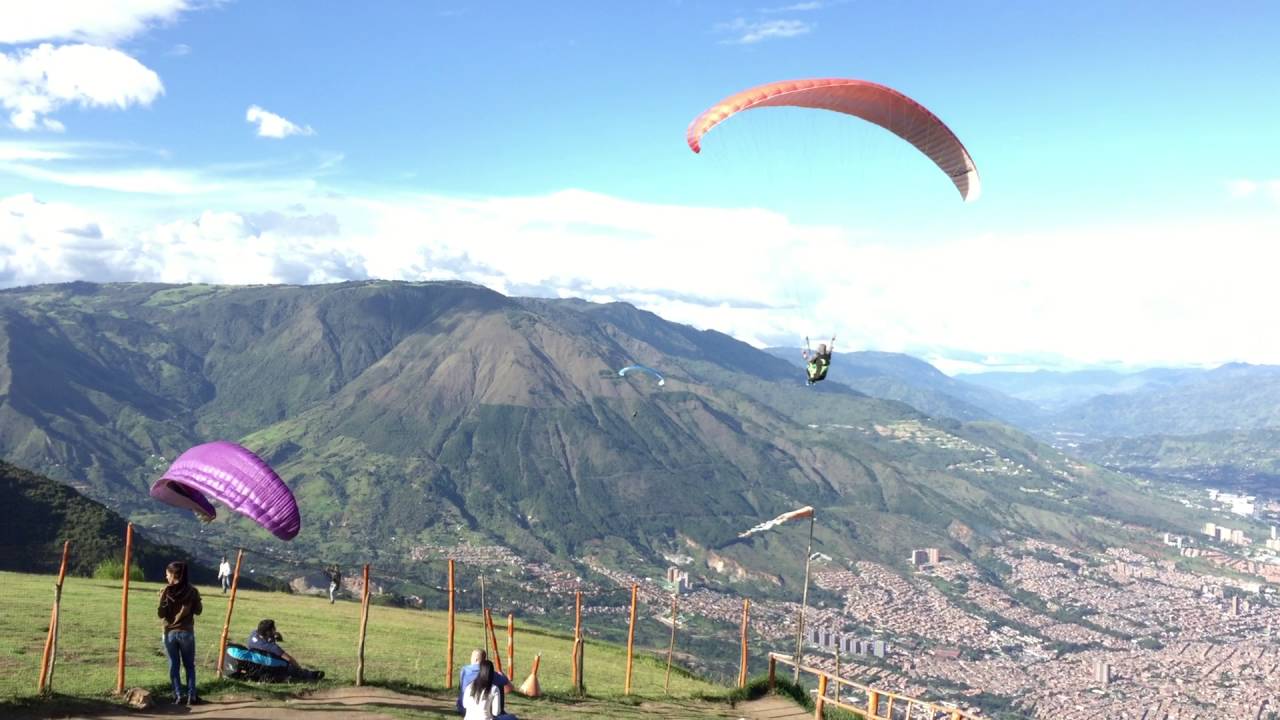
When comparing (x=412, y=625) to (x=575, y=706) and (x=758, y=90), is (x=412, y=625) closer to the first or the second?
(x=575, y=706)

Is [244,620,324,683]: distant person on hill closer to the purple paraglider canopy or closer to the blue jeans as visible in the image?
the purple paraglider canopy

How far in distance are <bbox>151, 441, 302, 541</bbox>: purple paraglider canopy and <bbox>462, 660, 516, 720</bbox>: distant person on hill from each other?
6.54 metres

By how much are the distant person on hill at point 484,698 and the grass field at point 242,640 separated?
648 centimetres

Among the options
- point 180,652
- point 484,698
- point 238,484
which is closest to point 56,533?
point 238,484

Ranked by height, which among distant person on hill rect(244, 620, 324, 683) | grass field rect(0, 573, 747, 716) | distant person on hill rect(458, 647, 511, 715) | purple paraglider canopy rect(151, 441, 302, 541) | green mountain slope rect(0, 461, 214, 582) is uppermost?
purple paraglider canopy rect(151, 441, 302, 541)

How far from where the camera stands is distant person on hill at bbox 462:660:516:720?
15875 millimetres

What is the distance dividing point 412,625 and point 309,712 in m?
23.7

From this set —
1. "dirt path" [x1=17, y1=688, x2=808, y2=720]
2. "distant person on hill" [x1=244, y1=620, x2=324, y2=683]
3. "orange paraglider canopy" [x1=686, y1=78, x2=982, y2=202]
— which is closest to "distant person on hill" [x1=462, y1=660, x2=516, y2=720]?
"dirt path" [x1=17, y1=688, x2=808, y2=720]

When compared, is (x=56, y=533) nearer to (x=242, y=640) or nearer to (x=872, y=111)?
(x=242, y=640)

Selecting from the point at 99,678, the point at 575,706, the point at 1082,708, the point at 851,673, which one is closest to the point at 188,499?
the point at 99,678

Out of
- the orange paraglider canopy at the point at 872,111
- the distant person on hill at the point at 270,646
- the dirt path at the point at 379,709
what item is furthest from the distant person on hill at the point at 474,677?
the orange paraglider canopy at the point at 872,111

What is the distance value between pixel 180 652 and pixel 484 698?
262 inches

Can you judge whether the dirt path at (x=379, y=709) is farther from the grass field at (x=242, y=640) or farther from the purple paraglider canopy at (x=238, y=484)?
the purple paraglider canopy at (x=238, y=484)

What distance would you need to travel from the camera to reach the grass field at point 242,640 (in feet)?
67.5
